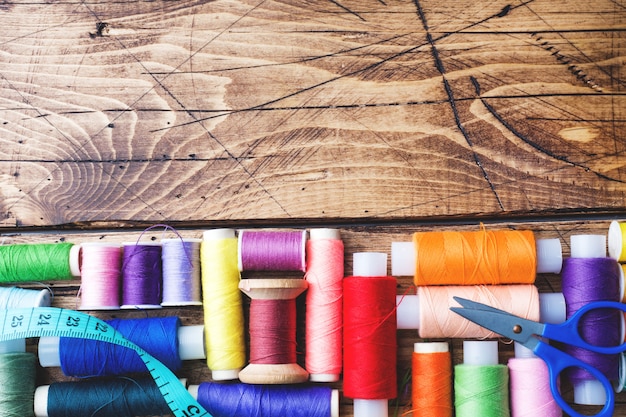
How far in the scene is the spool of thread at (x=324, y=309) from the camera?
176 cm

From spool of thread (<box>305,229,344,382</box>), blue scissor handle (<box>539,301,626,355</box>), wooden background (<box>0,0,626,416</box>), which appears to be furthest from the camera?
wooden background (<box>0,0,626,416</box>)

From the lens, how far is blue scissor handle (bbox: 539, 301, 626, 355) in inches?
64.9

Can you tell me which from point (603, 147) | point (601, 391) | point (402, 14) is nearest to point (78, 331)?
point (402, 14)

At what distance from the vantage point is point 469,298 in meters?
1.75

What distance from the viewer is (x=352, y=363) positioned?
5.65 feet

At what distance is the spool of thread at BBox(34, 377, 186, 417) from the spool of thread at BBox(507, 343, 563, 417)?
0.89 m

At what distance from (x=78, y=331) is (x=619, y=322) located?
1413mm

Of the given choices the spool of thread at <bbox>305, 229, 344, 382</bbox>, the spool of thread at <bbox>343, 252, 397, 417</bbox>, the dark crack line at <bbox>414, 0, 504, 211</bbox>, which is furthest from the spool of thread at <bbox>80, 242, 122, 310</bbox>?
the dark crack line at <bbox>414, 0, 504, 211</bbox>

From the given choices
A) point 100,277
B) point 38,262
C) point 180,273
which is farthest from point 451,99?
point 38,262

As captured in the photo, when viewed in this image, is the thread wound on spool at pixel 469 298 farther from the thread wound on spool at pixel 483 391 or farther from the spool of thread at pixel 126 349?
the spool of thread at pixel 126 349

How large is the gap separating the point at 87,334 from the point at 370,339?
73 centimetres

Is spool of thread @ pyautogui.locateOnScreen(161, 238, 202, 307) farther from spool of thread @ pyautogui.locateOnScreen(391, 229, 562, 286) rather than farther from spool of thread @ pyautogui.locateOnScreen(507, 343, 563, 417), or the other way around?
spool of thread @ pyautogui.locateOnScreen(507, 343, 563, 417)

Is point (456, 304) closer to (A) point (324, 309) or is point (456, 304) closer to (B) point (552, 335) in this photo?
(B) point (552, 335)

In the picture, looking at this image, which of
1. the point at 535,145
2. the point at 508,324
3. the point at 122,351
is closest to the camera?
the point at 508,324
